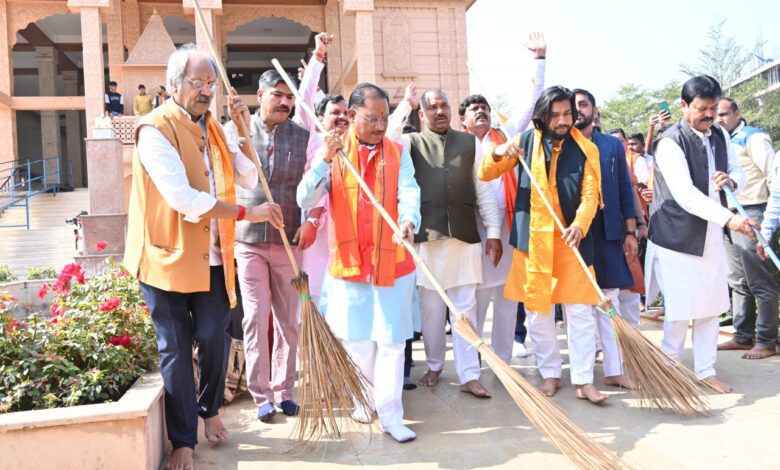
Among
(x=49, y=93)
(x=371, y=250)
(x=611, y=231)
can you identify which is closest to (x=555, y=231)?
(x=611, y=231)

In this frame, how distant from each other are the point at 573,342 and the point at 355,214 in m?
1.53

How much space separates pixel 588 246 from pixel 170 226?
2406 mm

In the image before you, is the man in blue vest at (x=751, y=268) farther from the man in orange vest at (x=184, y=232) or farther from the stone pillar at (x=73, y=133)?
the stone pillar at (x=73, y=133)

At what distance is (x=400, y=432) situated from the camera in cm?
322

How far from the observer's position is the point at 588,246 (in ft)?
12.9

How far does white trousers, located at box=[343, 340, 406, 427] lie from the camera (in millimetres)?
3277

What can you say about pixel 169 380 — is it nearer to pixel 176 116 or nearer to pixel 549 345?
pixel 176 116

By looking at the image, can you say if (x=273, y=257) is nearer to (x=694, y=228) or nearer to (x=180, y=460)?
Answer: (x=180, y=460)

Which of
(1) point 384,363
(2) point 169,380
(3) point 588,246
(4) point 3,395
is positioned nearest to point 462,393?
(1) point 384,363

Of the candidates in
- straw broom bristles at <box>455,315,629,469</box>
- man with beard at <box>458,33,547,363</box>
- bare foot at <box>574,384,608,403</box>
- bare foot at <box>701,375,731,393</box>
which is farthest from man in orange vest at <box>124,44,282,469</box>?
bare foot at <box>701,375,731,393</box>

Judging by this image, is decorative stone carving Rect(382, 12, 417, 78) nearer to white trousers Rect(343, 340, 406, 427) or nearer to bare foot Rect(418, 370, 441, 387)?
bare foot Rect(418, 370, 441, 387)

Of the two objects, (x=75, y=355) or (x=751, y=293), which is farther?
(x=751, y=293)

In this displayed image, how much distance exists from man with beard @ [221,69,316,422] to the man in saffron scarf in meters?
0.29

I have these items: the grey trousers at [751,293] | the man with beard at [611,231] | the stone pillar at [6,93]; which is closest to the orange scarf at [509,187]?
the man with beard at [611,231]
